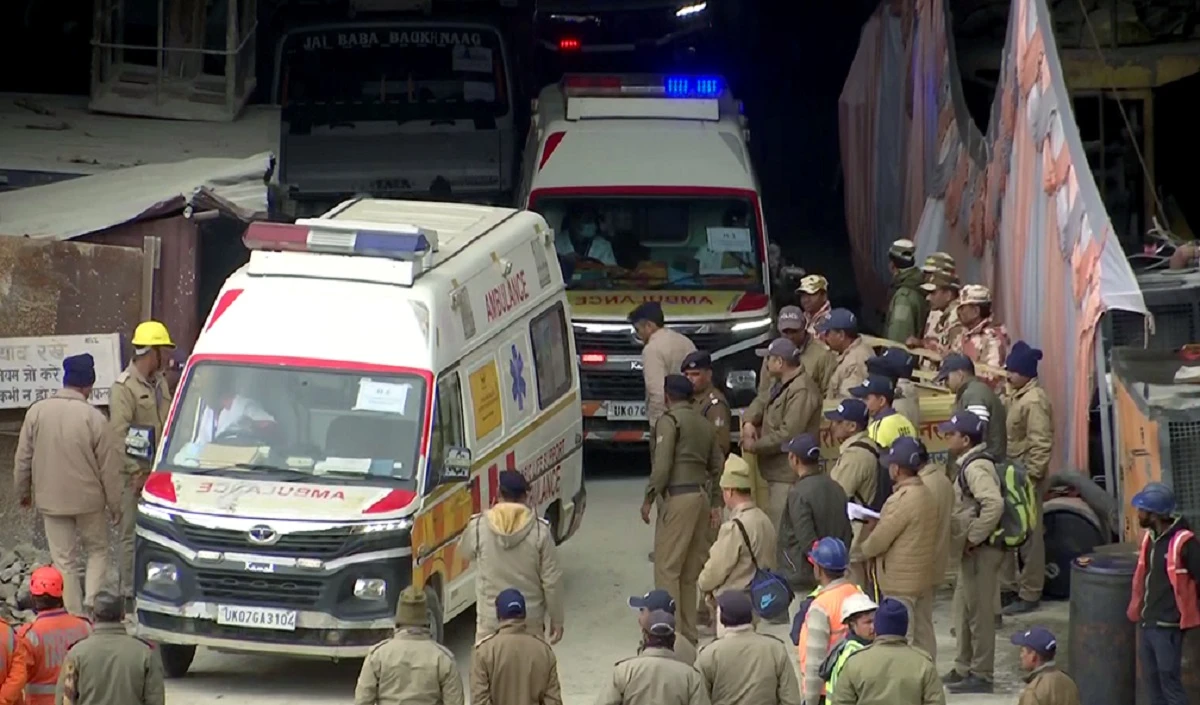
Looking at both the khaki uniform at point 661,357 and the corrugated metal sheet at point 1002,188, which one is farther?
the khaki uniform at point 661,357

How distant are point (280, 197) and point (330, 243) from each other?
663 centimetres

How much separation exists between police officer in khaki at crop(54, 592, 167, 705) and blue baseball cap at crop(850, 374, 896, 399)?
4.84 m

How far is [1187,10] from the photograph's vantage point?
67.8ft

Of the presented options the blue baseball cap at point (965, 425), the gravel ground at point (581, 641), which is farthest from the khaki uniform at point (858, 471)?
the gravel ground at point (581, 641)

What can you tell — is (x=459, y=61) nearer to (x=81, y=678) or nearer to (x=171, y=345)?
(x=171, y=345)

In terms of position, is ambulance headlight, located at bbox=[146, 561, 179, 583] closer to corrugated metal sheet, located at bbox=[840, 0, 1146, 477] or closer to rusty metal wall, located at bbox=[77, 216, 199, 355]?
rusty metal wall, located at bbox=[77, 216, 199, 355]

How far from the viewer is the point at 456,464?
40.1 feet

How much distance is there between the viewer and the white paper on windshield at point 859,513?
11.9 meters

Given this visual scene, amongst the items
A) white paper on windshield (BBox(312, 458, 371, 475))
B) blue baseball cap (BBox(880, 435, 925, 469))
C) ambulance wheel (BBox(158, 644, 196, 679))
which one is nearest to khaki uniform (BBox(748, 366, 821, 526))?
blue baseball cap (BBox(880, 435, 925, 469))

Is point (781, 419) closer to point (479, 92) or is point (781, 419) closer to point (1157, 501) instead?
point (1157, 501)

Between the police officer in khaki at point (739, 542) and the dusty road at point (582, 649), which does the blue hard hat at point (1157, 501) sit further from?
the police officer in khaki at point (739, 542)

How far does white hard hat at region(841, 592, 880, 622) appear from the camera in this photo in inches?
388

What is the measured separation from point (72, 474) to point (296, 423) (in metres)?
1.71

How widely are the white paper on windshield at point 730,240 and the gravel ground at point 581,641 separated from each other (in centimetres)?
238
